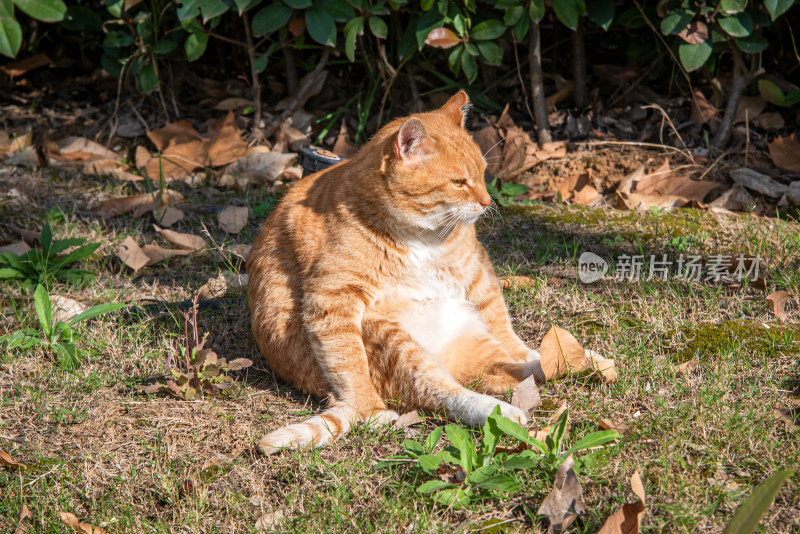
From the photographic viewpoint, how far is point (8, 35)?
14.0 ft

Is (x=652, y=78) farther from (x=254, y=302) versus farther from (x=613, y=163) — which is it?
(x=254, y=302)

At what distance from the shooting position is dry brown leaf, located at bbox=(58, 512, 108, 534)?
200 cm

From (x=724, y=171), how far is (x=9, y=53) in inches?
176

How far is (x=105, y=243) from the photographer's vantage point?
3912mm

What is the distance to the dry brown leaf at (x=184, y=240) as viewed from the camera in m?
3.88

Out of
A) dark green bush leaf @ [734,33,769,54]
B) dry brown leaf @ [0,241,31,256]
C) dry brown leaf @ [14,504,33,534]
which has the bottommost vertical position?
dry brown leaf @ [0,241,31,256]

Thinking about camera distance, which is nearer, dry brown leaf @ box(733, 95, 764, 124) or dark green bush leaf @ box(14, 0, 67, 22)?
dark green bush leaf @ box(14, 0, 67, 22)

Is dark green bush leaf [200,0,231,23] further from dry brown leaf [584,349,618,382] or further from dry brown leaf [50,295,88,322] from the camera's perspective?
dry brown leaf [584,349,618,382]

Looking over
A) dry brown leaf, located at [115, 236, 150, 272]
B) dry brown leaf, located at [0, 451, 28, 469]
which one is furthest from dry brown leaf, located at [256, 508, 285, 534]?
dry brown leaf, located at [115, 236, 150, 272]

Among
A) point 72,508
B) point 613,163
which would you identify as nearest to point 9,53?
point 72,508

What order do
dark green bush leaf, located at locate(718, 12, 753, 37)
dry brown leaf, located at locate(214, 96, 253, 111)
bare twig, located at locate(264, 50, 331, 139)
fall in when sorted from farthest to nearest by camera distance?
dry brown leaf, located at locate(214, 96, 253, 111) → bare twig, located at locate(264, 50, 331, 139) → dark green bush leaf, located at locate(718, 12, 753, 37)

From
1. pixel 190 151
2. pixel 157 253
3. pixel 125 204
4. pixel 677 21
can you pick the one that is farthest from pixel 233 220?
pixel 677 21

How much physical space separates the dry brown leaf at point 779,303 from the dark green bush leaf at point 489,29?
228 centimetres

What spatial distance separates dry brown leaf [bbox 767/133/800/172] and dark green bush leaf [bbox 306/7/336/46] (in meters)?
2.80
